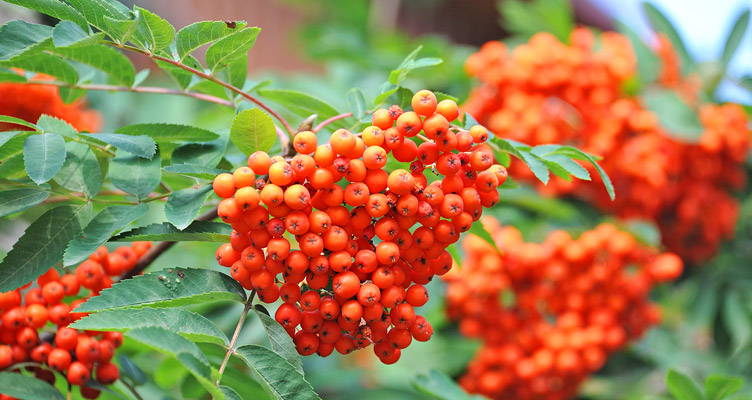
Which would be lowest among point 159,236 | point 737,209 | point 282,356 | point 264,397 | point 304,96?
point 737,209

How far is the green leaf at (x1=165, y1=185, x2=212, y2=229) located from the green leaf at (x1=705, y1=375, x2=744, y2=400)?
0.98 metres

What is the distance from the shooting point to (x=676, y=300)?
2.74 metres

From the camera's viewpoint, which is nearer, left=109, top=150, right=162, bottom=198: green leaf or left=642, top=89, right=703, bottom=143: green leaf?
left=109, top=150, right=162, bottom=198: green leaf

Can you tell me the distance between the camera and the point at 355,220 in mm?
1020

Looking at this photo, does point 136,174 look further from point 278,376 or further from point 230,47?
point 278,376

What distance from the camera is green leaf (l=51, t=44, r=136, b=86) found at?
3.95 ft

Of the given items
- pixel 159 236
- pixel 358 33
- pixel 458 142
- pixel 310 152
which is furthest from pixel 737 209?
pixel 159 236

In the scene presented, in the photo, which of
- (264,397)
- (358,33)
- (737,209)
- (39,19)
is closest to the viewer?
(264,397)

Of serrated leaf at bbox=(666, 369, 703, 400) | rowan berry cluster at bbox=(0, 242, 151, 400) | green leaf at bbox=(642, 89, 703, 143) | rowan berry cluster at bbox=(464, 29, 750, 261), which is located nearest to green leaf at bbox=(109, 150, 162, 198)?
rowan berry cluster at bbox=(0, 242, 151, 400)

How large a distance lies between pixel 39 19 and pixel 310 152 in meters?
1.27

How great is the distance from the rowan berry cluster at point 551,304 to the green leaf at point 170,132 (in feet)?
3.67

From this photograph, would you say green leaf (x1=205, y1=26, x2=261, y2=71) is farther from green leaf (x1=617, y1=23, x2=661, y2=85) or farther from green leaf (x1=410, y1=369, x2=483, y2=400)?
green leaf (x1=617, y1=23, x2=661, y2=85)

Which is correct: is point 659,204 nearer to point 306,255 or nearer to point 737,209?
point 737,209

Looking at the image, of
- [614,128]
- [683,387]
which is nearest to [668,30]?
[614,128]
